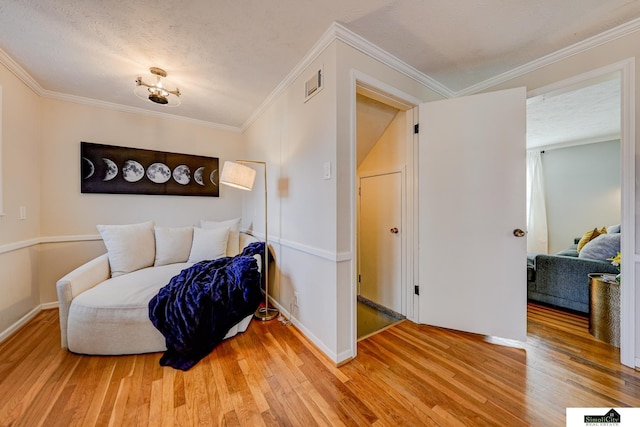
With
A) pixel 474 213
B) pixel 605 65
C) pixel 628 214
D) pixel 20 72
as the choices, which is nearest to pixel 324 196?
pixel 474 213

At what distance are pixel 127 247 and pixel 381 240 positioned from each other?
258 cm

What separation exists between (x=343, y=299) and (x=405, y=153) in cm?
148

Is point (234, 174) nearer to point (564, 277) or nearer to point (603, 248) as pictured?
point (564, 277)

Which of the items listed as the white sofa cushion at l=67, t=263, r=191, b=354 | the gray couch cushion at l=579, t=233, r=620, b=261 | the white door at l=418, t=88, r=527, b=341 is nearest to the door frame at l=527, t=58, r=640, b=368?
the white door at l=418, t=88, r=527, b=341

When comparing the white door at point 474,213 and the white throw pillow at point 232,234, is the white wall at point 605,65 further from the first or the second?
the white throw pillow at point 232,234

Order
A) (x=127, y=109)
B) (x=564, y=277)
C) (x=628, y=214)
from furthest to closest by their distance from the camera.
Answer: (x=127, y=109), (x=564, y=277), (x=628, y=214)

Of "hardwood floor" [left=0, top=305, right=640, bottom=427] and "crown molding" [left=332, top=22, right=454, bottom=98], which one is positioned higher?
"crown molding" [left=332, top=22, right=454, bottom=98]

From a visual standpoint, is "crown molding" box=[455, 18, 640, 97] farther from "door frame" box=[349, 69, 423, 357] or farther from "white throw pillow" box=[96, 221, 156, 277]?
"white throw pillow" box=[96, 221, 156, 277]

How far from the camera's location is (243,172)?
222 cm

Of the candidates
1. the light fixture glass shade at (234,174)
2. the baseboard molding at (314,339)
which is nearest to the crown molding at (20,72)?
the light fixture glass shade at (234,174)

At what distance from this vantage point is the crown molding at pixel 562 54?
1588 millimetres

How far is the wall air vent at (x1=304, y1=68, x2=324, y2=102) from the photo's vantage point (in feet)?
5.80

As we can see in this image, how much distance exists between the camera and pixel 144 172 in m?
2.91

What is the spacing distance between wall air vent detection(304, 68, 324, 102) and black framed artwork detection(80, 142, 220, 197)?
1.97m
